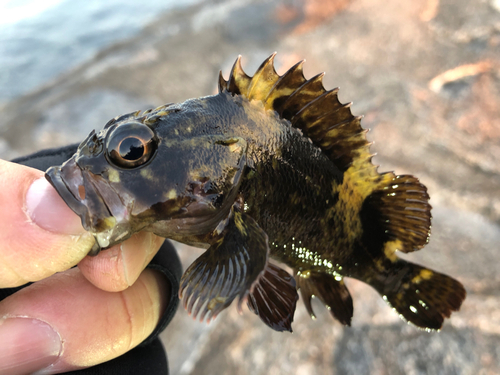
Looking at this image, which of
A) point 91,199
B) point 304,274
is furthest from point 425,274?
point 91,199

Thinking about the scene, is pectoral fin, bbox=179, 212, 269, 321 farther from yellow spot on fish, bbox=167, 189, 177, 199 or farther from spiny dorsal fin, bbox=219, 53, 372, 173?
spiny dorsal fin, bbox=219, 53, 372, 173

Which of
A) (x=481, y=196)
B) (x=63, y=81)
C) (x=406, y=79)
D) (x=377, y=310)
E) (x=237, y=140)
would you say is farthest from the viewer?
(x=63, y=81)

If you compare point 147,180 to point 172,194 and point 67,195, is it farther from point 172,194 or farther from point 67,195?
point 67,195

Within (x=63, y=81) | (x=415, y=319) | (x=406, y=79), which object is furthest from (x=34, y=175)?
(x=63, y=81)

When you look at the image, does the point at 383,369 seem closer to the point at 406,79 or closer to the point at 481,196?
the point at 481,196

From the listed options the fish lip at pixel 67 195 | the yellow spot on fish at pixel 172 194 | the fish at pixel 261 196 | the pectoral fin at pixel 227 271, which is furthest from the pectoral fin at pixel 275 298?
the fish lip at pixel 67 195

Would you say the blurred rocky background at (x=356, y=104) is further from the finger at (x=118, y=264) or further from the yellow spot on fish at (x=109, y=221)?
the yellow spot on fish at (x=109, y=221)

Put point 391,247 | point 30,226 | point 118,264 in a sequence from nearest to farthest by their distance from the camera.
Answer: point 30,226 → point 118,264 → point 391,247
